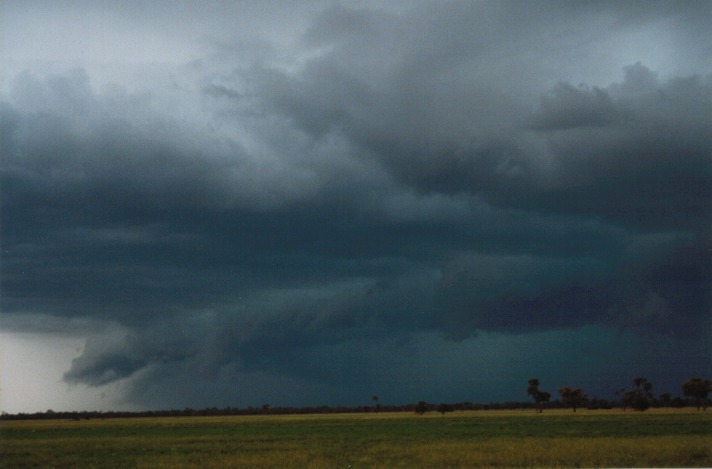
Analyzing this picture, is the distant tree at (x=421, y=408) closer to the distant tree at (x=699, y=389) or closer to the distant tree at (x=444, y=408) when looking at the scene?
the distant tree at (x=444, y=408)

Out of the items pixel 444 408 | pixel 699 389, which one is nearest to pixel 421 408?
pixel 444 408

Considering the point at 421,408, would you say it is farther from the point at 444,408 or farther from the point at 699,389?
the point at 699,389

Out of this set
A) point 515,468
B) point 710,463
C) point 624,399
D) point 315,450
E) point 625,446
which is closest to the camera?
point 515,468

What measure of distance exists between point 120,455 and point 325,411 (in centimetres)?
15767

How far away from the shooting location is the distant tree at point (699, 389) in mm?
115812

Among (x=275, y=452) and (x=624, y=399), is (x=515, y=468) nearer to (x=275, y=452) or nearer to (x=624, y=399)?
(x=275, y=452)

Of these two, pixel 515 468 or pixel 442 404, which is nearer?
pixel 515 468

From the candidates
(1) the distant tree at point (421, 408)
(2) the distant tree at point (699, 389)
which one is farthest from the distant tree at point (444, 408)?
(2) the distant tree at point (699, 389)

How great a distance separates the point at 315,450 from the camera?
34.9m

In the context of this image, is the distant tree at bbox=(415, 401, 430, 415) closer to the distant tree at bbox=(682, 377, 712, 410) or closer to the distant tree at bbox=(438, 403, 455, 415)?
the distant tree at bbox=(438, 403, 455, 415)

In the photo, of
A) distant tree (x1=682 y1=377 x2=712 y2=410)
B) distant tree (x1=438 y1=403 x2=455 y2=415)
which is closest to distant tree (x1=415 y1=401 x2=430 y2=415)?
distant tree (x1=438 y1=403 x2=455 y2=415)

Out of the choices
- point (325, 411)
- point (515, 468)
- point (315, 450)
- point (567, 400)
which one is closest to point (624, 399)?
point (567, 400)

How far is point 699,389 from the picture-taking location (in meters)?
117

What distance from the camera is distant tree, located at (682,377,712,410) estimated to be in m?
116
